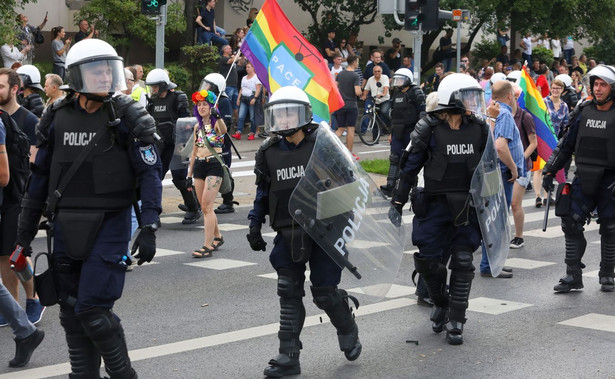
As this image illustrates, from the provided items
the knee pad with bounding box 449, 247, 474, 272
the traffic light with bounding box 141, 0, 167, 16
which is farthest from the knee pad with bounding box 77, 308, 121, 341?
the traffic light with bounding box 141, 0, 167, 16

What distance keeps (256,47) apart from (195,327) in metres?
6.87

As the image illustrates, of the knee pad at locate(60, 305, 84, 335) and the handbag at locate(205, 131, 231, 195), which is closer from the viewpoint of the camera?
the knee pad at locate(60, 305, 84, 335)

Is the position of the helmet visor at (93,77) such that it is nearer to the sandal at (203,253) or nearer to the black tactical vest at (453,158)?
the black tactical vest at (453,158)

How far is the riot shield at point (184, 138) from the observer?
11438mm

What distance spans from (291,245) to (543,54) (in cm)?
2801

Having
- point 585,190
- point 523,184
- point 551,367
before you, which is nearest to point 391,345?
point 551,367

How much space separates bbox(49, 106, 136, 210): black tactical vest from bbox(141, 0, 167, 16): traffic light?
932cm

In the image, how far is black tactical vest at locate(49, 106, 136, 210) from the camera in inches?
215

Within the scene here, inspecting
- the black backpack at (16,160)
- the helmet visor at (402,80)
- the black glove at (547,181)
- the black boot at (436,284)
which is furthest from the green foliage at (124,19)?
the black boot at (436,284)

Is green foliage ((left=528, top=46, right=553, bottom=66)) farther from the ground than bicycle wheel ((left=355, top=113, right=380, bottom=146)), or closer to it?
farther from the ground

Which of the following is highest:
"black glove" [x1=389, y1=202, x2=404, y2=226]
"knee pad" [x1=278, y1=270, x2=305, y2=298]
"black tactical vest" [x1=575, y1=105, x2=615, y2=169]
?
"black tactical vest" [x1=575, y1=105, x2=615, y2=169]

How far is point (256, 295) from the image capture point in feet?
28.4

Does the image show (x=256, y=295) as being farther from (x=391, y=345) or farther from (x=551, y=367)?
(x=551, y=367)

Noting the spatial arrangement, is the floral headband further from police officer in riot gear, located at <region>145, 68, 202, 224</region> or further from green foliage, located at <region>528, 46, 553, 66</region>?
green foliage, located at <region>528, 46, 553, 66</region>
